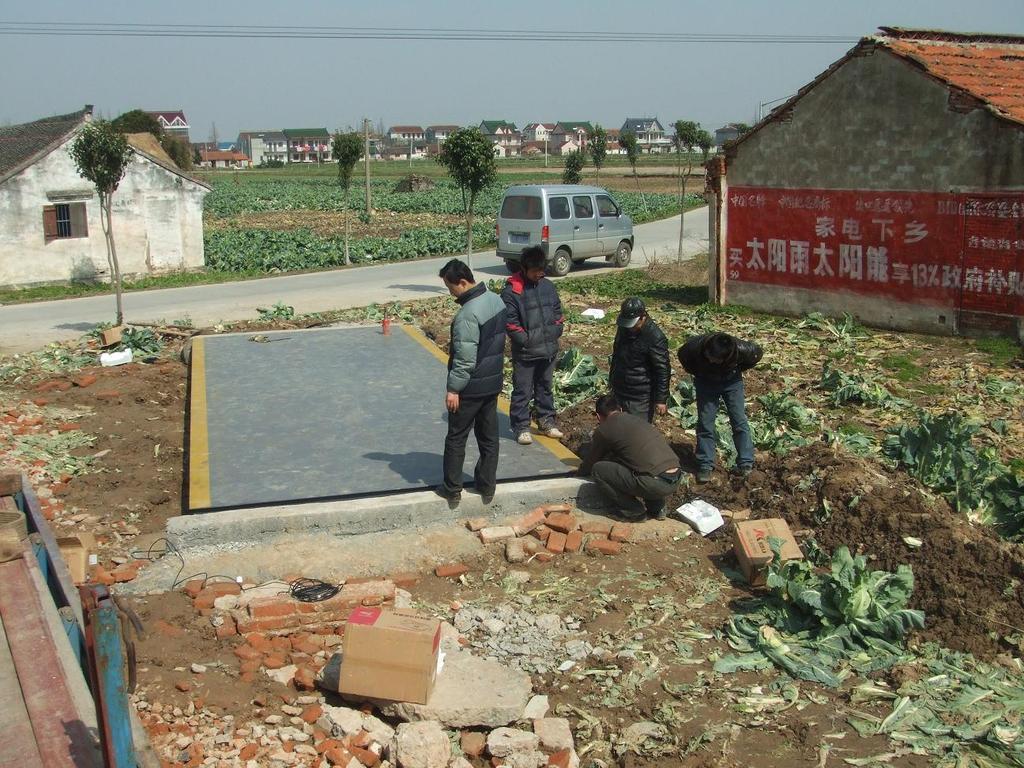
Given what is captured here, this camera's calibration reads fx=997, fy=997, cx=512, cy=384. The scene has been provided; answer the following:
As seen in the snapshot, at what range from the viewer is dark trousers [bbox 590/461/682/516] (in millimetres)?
7773

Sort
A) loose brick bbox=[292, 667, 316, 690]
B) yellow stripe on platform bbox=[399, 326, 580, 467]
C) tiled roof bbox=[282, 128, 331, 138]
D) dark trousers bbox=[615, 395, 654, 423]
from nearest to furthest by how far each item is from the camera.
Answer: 1. loose brick bbox=[292, 667, 316, 690]
2. dark trousers bbox=[615, 395, 654, 423]
3. yellow stripe on platform bbox=[399, 326, 580, 467]
4. tiled roof bbox=[282, 128, 331, 138]

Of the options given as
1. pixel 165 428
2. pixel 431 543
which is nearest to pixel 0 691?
pixel 431 543

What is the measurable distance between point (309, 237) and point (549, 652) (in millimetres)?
27792

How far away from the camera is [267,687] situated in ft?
18.7

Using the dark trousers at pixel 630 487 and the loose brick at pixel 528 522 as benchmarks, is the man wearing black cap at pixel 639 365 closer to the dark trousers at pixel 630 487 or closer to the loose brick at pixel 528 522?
the dark trousers at pixel 630 487

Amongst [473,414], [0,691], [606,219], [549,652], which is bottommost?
[549,652]

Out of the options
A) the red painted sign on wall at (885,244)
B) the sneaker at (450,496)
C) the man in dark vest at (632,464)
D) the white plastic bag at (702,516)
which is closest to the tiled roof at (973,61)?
the red painted sign on wall at (885,244)

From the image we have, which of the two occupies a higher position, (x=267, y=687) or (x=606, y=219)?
(x=606, y=219)

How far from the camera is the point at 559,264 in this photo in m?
23.8

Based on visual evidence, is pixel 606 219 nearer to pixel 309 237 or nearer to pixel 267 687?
pixel 309 237

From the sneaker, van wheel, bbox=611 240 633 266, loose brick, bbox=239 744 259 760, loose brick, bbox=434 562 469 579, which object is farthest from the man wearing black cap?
van wheel, bbox=611 240 633 266

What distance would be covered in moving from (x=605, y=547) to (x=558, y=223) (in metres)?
16.9

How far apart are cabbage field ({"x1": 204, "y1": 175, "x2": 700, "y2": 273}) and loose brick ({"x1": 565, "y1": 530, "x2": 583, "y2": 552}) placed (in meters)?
20.8

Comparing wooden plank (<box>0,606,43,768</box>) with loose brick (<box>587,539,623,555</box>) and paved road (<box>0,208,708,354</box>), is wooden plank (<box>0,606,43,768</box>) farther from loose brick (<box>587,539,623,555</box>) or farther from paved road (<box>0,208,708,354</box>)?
paved road (<box>0,208,708,354</box>)
